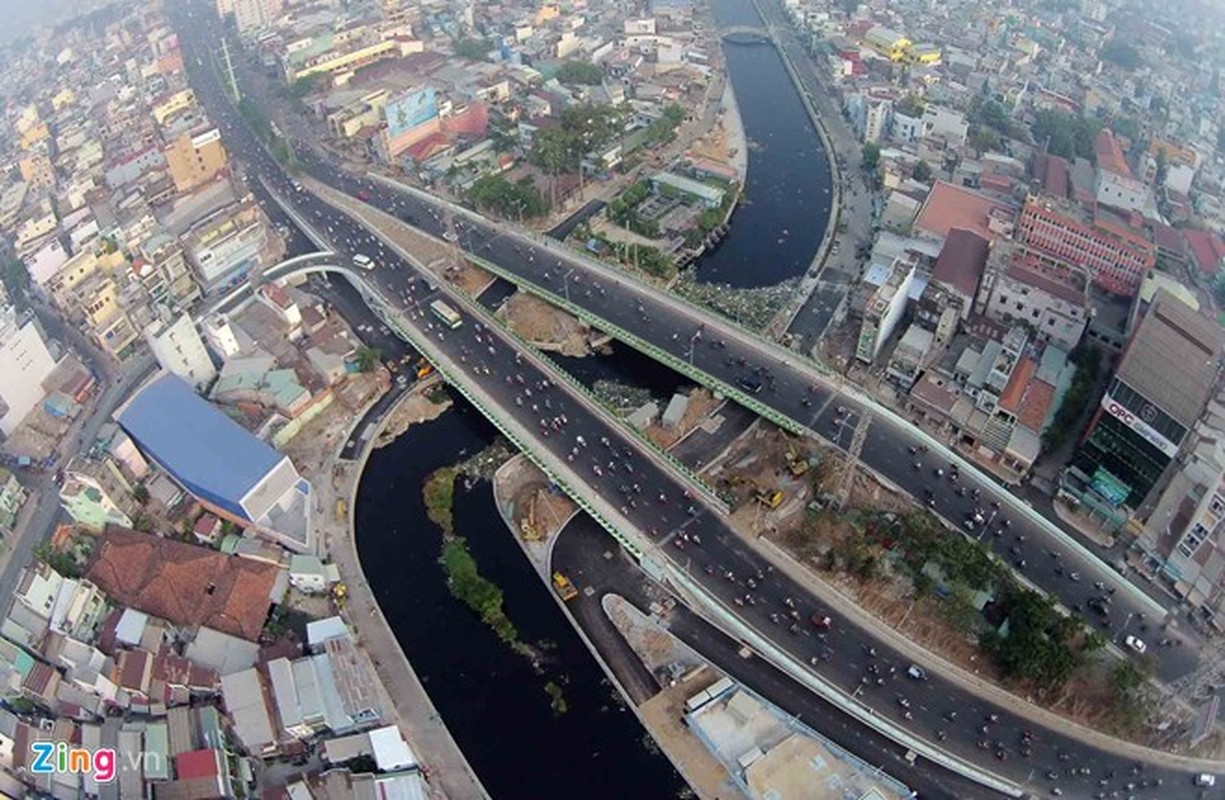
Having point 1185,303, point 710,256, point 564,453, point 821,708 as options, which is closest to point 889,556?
point 821,708

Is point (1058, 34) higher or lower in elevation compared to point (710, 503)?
higher

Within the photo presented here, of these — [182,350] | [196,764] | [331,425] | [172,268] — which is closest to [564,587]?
[196,764]

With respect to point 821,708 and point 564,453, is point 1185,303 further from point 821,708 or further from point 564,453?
point 564,453

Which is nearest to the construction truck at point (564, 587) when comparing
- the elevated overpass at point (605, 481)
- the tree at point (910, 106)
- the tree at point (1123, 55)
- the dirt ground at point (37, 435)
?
the elevated overpass at point (605, 481)

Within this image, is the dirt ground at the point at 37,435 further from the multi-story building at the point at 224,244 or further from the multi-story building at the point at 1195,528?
the multi-story building at the point at 1195,528

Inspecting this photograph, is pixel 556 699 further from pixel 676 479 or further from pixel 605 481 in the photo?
pixel 676 479

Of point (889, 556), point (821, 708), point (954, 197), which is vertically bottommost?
point (821, 708)

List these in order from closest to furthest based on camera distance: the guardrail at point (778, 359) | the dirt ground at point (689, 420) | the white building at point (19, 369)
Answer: the guardrail at point (778, 359)
the dirt ground at point (689, 420)
the white building at point (19, 369)
